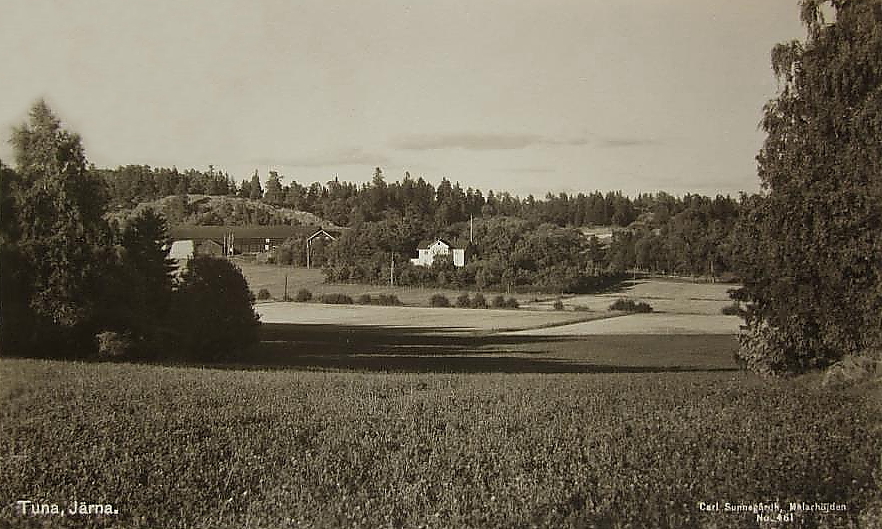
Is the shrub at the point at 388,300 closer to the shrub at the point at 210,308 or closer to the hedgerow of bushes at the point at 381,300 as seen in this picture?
the hedgerow of bushes at the point at 381,300

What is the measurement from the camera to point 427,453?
4938 millimetres

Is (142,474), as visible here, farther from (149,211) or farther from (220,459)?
(149,211)

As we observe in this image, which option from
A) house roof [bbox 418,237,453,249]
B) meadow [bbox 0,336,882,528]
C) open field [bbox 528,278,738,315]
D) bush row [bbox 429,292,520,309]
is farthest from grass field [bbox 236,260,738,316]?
meadow [bbox 0,336,882,528]

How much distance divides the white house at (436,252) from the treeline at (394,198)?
4.06 feet

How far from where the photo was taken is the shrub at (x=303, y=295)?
9820 mm

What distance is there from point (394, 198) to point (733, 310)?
415 centimetres

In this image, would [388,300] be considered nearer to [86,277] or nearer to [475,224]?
[475,224]

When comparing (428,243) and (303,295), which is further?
(428,243)

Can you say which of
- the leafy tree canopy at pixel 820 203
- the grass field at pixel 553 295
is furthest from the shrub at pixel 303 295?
the leafy tree canopy at pixel 820 203

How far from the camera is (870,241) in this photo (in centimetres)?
589

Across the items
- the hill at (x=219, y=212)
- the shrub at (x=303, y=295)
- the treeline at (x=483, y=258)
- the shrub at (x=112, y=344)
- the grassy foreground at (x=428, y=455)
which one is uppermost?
the hill at (x=219, y=212)

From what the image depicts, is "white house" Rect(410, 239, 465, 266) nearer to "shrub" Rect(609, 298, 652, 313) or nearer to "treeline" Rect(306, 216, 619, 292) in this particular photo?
"treeline" Rect(306, 216, 619, 292)

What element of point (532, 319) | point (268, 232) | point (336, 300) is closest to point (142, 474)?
point (268, 232)

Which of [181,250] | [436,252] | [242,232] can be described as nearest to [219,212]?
[242,232]
